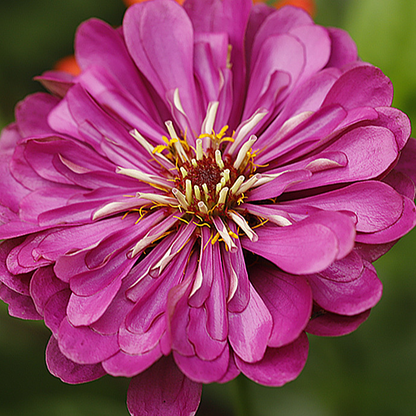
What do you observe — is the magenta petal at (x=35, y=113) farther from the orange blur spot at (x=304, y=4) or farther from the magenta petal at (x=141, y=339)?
the orange blur spot at (x=304, y=4)

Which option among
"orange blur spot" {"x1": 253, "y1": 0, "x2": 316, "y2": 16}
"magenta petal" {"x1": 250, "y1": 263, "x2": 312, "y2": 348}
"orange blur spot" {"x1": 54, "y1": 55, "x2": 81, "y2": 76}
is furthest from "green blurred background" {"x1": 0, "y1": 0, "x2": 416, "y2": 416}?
"magenta petal" {"x1": 250, "y1": 263, "x2": 312, "y2": 348}

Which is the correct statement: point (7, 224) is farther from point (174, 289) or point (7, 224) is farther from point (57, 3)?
point (57, 3)

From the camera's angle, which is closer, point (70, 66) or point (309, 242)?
point (309, 242)

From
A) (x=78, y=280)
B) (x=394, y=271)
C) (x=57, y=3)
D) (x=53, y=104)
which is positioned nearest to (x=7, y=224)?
(x=78, y=280)

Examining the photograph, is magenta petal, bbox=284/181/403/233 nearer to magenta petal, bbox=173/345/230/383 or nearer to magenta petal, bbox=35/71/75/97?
magenta petal, bbox=173/345/230/383

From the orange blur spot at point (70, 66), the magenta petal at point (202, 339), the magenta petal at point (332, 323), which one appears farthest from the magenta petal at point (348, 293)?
the orange blur spot at point (70, 66)

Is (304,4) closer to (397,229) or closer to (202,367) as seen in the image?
(397,229)

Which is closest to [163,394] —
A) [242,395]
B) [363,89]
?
[242,395]

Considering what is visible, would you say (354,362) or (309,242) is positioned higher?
(309,242)
